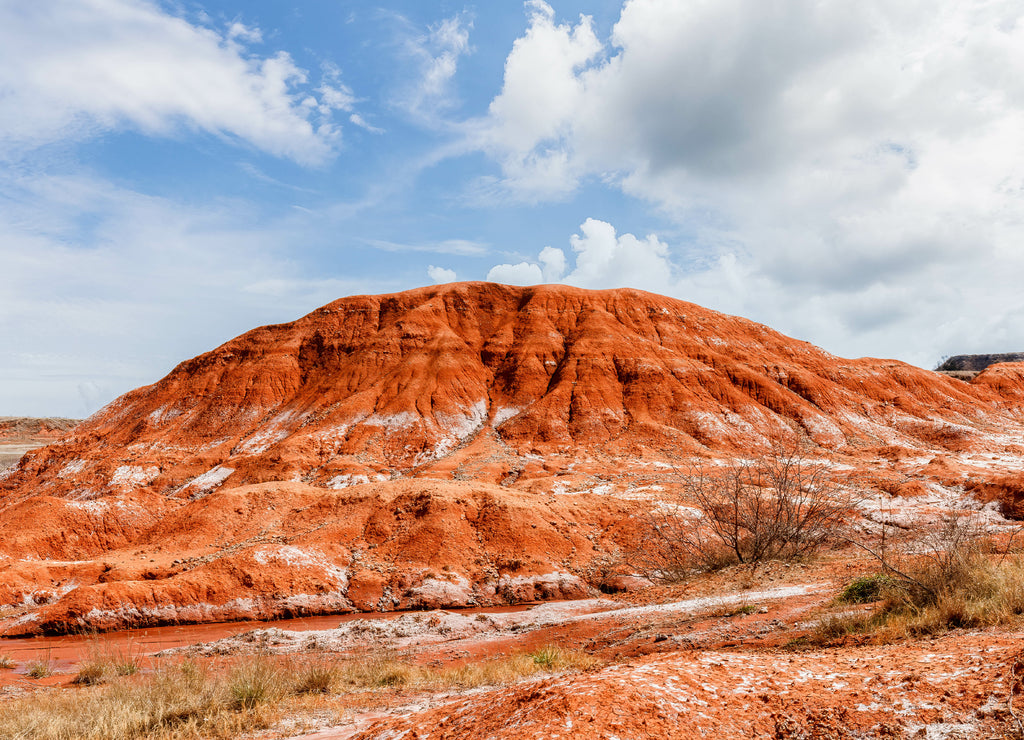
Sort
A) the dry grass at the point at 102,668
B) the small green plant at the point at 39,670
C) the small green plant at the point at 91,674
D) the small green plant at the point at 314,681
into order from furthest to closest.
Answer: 1. the small green plant at the point at 39,670
2. the small green plant at the point at 91,674
3. the dry grass at the point at 102,668
4. the small green plant at the point at 314,681

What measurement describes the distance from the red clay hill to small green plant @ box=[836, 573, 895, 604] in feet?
42.1

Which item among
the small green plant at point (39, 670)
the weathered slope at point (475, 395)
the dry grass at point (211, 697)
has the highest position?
the weathered slope at point (475, 395)

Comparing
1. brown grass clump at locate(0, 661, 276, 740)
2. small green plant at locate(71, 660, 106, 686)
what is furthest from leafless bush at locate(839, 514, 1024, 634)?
small green plant at locate(71, 660, 106, 686)

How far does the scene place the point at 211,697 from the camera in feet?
26.0

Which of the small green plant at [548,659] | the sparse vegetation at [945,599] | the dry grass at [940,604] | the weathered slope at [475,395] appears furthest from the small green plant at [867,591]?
the weathered slope at [475,395]

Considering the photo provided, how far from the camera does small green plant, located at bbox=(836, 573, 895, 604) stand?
9.30 meters

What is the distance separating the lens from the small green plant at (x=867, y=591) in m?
9.30

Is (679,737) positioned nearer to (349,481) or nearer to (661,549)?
(661,549)

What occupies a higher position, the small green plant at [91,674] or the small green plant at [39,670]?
the small green plant at [91,674]

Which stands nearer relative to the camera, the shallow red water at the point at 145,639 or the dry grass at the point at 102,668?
the dry grass at the point at 102,668

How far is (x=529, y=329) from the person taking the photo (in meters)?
61.0

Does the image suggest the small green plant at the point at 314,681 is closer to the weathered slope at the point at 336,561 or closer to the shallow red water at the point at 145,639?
the shallow red water at the point at 145,639

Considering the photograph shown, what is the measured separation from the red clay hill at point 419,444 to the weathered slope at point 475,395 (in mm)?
243

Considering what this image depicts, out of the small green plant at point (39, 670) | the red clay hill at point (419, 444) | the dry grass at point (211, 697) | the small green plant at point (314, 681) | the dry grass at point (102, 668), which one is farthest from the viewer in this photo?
the red clay hill at point (419, 444)
